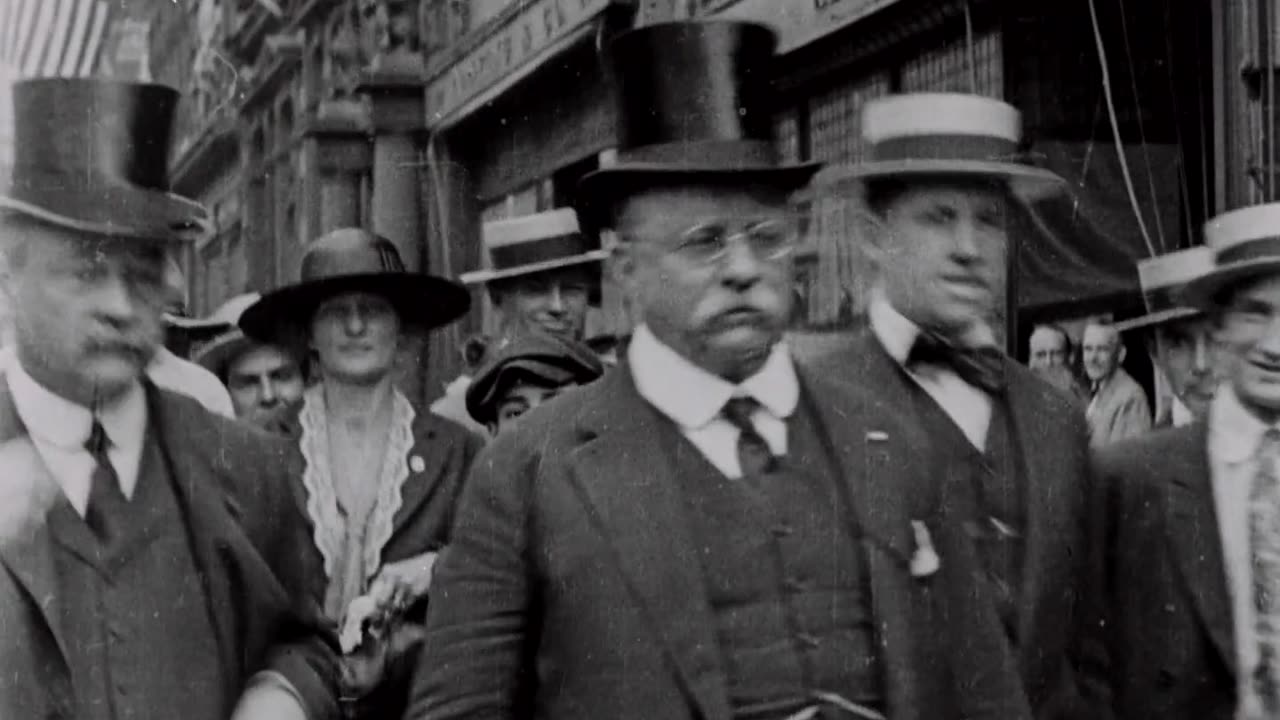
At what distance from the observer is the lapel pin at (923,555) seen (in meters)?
3.39

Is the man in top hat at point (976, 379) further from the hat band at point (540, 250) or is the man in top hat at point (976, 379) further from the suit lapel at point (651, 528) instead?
the hat band at point (540, 250)

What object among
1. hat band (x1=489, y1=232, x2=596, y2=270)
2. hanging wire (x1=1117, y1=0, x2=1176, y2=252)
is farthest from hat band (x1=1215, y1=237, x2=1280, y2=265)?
hanging wire (x1=1117, y1=0, x2=1176, y2=252)

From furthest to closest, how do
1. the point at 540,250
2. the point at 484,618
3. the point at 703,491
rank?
the point at 540,250 → the point at 703,491 → the point at 484,618

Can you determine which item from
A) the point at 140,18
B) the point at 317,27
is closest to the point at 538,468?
the point at 140,18

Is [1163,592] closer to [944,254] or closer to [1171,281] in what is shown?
[944,254]

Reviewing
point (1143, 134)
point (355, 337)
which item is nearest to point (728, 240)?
point (355, 337)

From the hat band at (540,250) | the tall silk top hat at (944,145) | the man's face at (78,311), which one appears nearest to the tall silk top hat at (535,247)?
the hat band at (540,250)

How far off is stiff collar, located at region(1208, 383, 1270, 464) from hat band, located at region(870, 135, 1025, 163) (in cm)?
65

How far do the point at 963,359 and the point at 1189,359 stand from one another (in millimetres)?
1451

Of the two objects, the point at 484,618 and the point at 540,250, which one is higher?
the point at 540,250

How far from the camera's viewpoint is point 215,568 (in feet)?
11.4

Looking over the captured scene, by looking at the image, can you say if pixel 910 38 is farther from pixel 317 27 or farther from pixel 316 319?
pixel 316 319

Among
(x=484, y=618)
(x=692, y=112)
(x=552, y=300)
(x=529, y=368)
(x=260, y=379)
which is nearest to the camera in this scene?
(x=484, y=618)

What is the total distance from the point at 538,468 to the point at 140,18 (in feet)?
5.49
